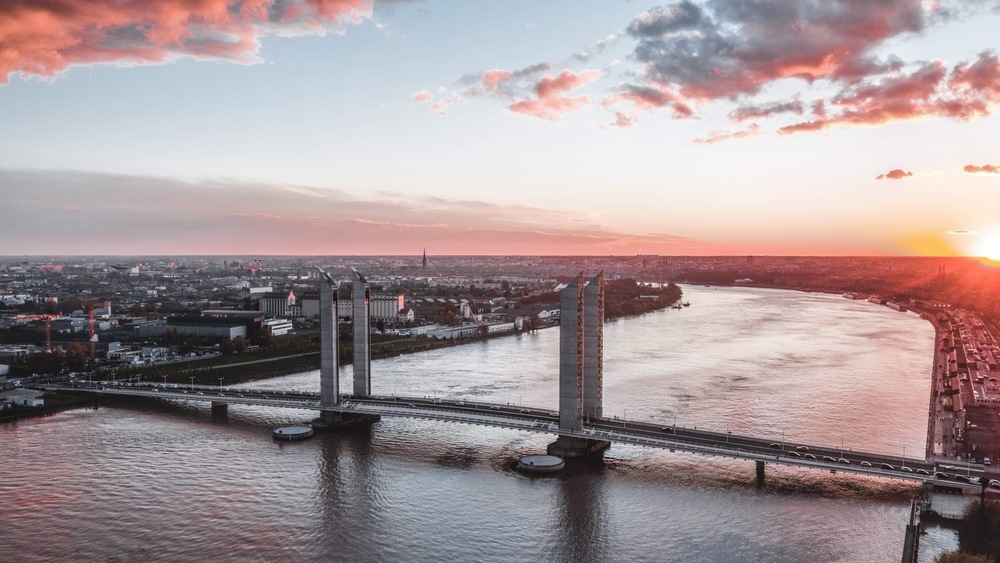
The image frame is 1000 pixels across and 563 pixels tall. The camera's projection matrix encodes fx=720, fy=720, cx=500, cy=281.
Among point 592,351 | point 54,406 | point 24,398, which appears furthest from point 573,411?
point 24,398

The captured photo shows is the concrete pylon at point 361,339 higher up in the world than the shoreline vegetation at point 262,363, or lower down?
higher up

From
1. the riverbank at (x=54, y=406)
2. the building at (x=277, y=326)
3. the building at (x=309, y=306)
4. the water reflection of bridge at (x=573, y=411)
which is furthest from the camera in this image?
the building at (x=309, y=306)

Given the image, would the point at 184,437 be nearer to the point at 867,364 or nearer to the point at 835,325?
the point at 867,364

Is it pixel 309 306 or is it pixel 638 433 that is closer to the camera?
pixel 638 433

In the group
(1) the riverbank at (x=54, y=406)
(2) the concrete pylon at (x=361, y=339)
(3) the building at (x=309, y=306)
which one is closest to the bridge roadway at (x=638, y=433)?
(2) the concrete pylon at (x=361, y=339)

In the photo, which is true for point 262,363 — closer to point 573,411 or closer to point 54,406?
point 54,406

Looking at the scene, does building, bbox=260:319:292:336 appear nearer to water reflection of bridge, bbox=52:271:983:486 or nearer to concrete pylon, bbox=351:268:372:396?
water reflection of bridge, bbox=52:271:983:486

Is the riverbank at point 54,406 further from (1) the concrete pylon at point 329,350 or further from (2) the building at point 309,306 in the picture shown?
(2) the building at point 309,306
